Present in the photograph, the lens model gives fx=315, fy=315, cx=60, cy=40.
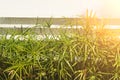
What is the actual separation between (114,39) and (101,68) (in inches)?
9.1

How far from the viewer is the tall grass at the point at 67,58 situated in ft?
7.29

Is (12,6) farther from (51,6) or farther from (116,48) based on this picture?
(116,48)

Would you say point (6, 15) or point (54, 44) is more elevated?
point (6, 15)

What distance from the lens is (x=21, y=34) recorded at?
7.90ft

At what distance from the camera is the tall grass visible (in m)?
2.22

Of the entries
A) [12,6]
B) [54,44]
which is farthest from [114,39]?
[12,6]

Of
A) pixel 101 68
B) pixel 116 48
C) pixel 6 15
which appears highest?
pixel 6 15

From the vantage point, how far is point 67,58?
225 centimetres

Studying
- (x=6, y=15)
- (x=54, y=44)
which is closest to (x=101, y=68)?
(x=54, y=44)

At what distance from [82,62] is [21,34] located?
52 centimetres

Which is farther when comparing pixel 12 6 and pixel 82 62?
pixel 12 6

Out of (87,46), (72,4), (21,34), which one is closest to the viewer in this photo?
(87,46)

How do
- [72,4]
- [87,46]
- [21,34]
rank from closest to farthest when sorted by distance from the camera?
[87,46] < [21,34] < [72,4]

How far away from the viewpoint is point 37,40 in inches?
92.8
